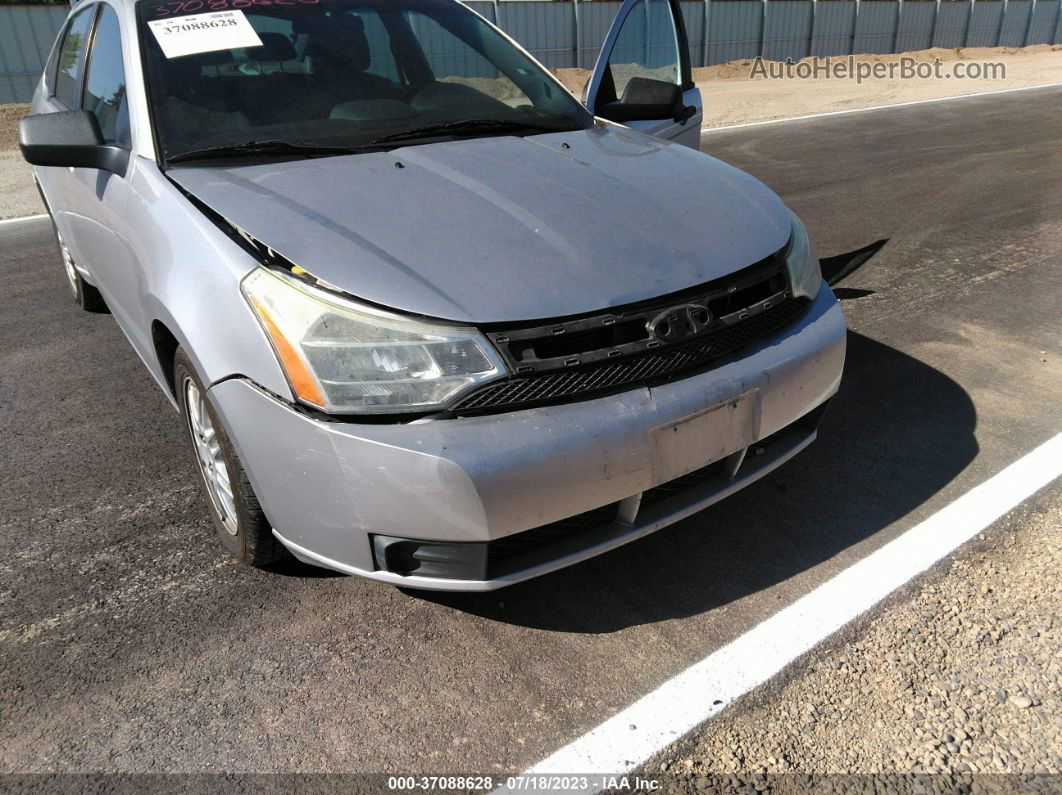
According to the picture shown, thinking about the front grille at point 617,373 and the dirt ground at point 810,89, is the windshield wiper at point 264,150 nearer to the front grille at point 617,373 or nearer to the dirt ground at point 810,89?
the front grille at point 617,373

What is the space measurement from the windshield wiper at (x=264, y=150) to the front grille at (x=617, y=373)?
121cm

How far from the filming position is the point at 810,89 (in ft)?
60.1

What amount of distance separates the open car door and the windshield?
0.36 meters

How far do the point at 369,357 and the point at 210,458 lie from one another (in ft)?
2.96

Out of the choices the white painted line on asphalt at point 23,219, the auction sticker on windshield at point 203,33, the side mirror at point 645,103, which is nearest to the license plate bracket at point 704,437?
the side mirror at point 645,103

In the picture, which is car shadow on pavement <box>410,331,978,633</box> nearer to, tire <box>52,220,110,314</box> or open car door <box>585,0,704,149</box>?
open car door <box>585,0,704,149</box>

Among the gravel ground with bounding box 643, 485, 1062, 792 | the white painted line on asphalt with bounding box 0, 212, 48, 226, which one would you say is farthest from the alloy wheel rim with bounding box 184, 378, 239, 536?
the white painted line on asphalt with bounding box 0, 212, 48, 226

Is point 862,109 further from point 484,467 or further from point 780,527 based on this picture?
point 484,467

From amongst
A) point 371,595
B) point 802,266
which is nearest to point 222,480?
point 371,595

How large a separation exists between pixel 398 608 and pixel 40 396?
8.08 feet

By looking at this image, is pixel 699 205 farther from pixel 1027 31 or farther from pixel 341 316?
pixel 1027 31

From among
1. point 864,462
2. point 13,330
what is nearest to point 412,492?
point 864,462

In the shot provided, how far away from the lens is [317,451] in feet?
6.53

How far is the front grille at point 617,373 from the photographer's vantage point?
6.56 ft
